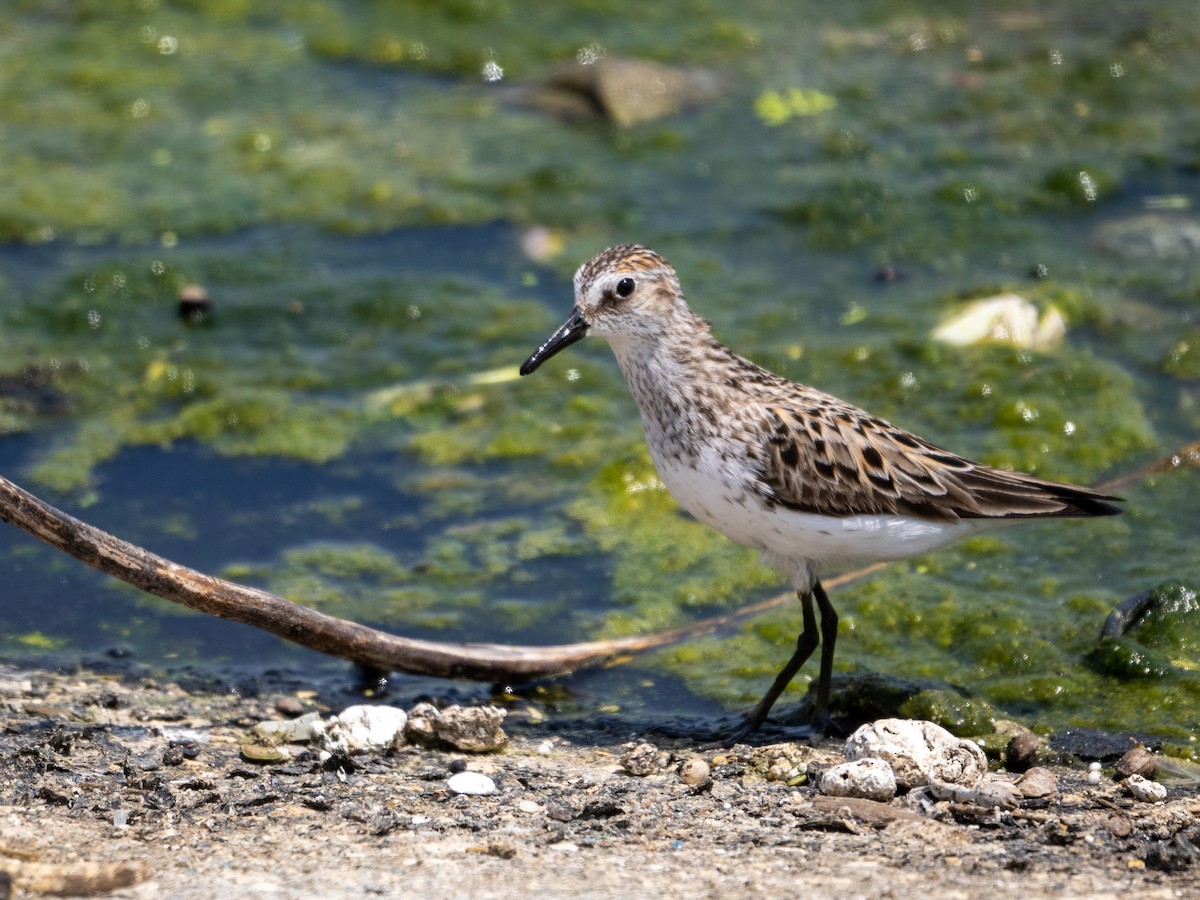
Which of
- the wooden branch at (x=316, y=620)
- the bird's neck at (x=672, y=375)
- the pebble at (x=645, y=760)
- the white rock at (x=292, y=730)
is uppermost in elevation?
the bird's neck at (x=672, y=375)

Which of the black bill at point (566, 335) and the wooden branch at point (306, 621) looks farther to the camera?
the black bill at point (566, 335)

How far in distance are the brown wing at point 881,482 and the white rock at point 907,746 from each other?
744 mm

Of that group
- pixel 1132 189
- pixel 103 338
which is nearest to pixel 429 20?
pixel 103 338

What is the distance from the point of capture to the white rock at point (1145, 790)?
4.48m

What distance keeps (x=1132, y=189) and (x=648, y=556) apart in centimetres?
409

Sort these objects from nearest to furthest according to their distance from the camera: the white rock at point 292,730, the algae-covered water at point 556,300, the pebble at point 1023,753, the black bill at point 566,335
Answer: the pebble at point 1023,753 → the white rock at point 292,730 → the black bill at point 566,335 → the algae-covered water at point 556,300

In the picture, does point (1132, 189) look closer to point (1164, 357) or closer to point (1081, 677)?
point (1164, 357)

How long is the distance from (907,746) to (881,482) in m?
0.93

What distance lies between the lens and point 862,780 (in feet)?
14.6

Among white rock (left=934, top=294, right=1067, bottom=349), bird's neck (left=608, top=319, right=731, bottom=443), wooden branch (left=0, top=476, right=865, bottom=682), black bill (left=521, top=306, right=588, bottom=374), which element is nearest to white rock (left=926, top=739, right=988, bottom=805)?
Answer: bird's neck (left=608, top=319, right=731, bottom=443)

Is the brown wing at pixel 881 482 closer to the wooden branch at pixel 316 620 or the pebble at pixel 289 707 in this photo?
the wooden branch at pixel 316 620

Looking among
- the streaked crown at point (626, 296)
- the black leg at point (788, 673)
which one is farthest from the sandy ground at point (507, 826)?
the streaked crown at point (626, 296)

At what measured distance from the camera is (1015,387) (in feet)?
23.9

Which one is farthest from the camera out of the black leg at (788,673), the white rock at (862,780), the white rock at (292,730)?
the black leg at (788,673)
